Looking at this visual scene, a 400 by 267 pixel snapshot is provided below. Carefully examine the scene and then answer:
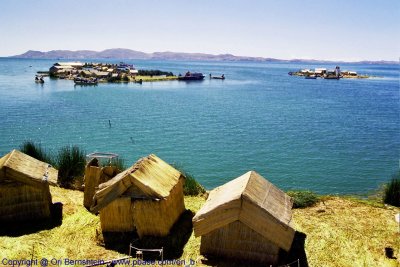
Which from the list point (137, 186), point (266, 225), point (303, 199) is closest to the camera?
point (266, 225)

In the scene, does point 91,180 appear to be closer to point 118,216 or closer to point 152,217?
point 118,216

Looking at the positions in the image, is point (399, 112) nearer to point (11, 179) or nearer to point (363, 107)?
point (363, 107)

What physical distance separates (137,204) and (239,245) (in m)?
2.89

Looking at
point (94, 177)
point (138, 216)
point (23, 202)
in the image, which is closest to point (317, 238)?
point (138, 216)

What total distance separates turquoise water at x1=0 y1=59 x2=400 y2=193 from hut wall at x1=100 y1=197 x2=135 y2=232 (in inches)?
382

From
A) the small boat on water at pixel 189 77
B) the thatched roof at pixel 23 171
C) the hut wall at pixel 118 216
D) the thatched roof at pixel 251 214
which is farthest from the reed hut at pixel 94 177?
the small boat on water at pixel 189 77

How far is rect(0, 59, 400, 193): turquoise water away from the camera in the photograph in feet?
76.3

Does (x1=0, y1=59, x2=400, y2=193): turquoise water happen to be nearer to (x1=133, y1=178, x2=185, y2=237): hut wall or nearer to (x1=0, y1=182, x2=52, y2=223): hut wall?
(x1=133, y1=178, x2=185, y2=237): hut wall

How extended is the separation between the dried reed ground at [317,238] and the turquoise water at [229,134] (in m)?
8.02

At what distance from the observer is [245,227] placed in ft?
31.3

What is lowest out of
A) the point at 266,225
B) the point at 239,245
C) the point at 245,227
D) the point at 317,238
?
the point at 317,238

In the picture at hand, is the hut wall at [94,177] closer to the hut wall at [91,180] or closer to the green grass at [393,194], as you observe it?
the hut wall at [91,180]

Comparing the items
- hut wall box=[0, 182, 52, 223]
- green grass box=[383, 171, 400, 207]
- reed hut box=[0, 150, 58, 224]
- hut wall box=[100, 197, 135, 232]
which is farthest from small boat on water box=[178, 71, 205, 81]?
hut wall box=[100, 197, 135, 232]

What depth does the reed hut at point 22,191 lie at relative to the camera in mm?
11016
